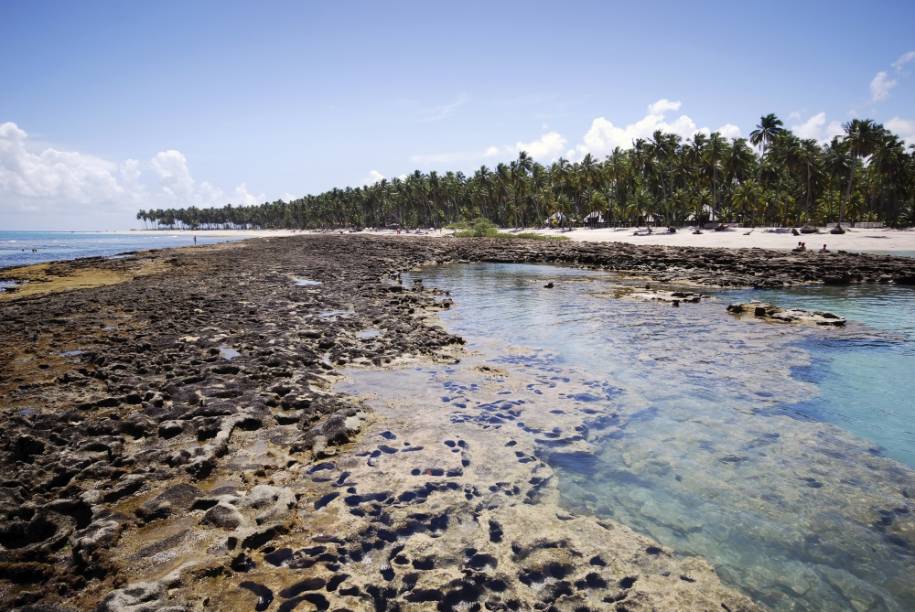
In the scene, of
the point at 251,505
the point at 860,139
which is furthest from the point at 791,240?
the point at 251,505

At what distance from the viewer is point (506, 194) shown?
5507 inches

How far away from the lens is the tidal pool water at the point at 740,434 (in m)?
6.20

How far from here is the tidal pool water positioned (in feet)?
20.3

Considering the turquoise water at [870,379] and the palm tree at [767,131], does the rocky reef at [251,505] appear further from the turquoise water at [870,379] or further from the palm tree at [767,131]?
the palm tree at [767,131]

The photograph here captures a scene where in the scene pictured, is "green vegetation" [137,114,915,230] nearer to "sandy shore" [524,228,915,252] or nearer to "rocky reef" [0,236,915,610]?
"sandy shore" [524,228,915,252]

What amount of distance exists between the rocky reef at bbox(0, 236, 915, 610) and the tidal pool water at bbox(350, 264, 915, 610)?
3.61 ft

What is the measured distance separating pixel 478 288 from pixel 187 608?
2991 cm

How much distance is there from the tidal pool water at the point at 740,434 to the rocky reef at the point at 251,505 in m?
1.10

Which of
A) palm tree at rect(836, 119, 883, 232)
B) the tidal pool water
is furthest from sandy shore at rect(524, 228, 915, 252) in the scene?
the tidal pool water

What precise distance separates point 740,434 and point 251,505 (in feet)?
31.6

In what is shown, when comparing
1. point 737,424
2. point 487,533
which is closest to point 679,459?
point 737,424

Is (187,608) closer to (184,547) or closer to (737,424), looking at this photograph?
(184,547)

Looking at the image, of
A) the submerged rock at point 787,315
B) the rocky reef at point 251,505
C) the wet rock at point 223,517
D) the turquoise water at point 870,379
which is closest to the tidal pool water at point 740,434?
the turquoise water at point 870,379

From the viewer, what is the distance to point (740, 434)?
9797 mm
